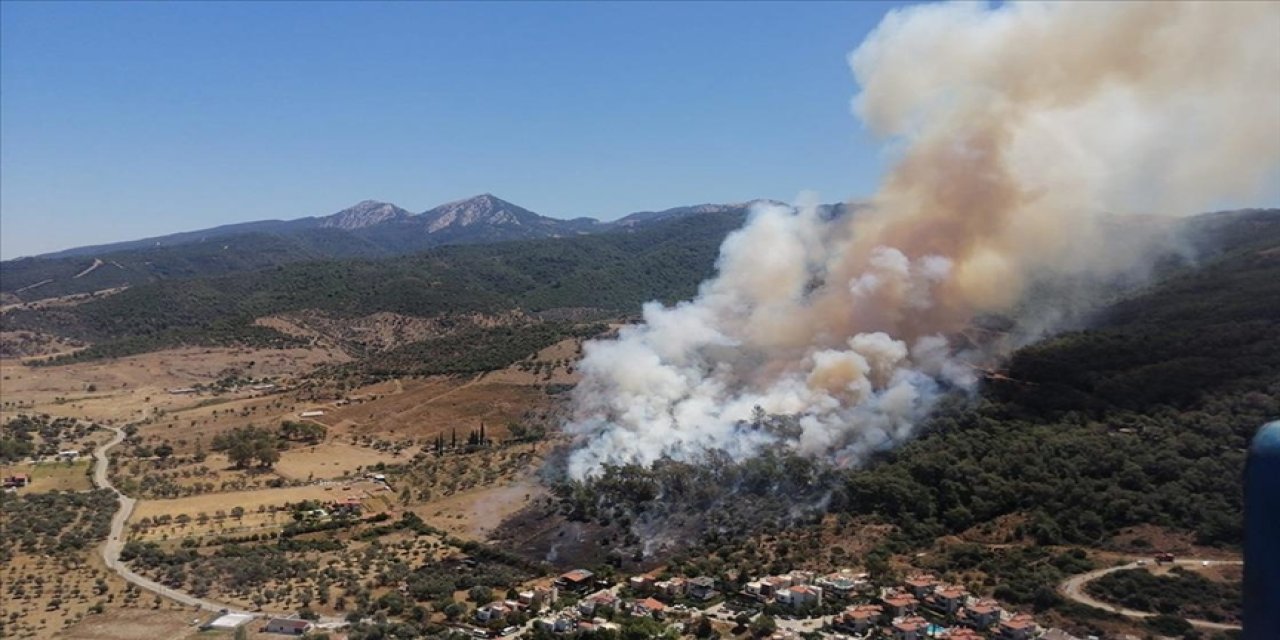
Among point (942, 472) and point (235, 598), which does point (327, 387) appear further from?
point (942, 472)

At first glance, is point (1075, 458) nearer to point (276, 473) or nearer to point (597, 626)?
point (597, 626)

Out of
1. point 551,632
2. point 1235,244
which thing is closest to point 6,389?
point 551,632

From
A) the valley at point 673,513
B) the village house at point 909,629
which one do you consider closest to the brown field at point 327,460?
the valley at point 673,513

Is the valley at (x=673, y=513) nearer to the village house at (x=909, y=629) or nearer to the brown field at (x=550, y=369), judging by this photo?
the village house at (x=909, y=629)

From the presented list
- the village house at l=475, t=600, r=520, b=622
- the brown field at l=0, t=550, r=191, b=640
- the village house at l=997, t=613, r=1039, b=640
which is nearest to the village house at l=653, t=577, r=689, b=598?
the village house at l=475, t=600, r=520, b=622

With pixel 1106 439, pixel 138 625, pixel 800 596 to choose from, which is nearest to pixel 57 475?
pixel 138 625
